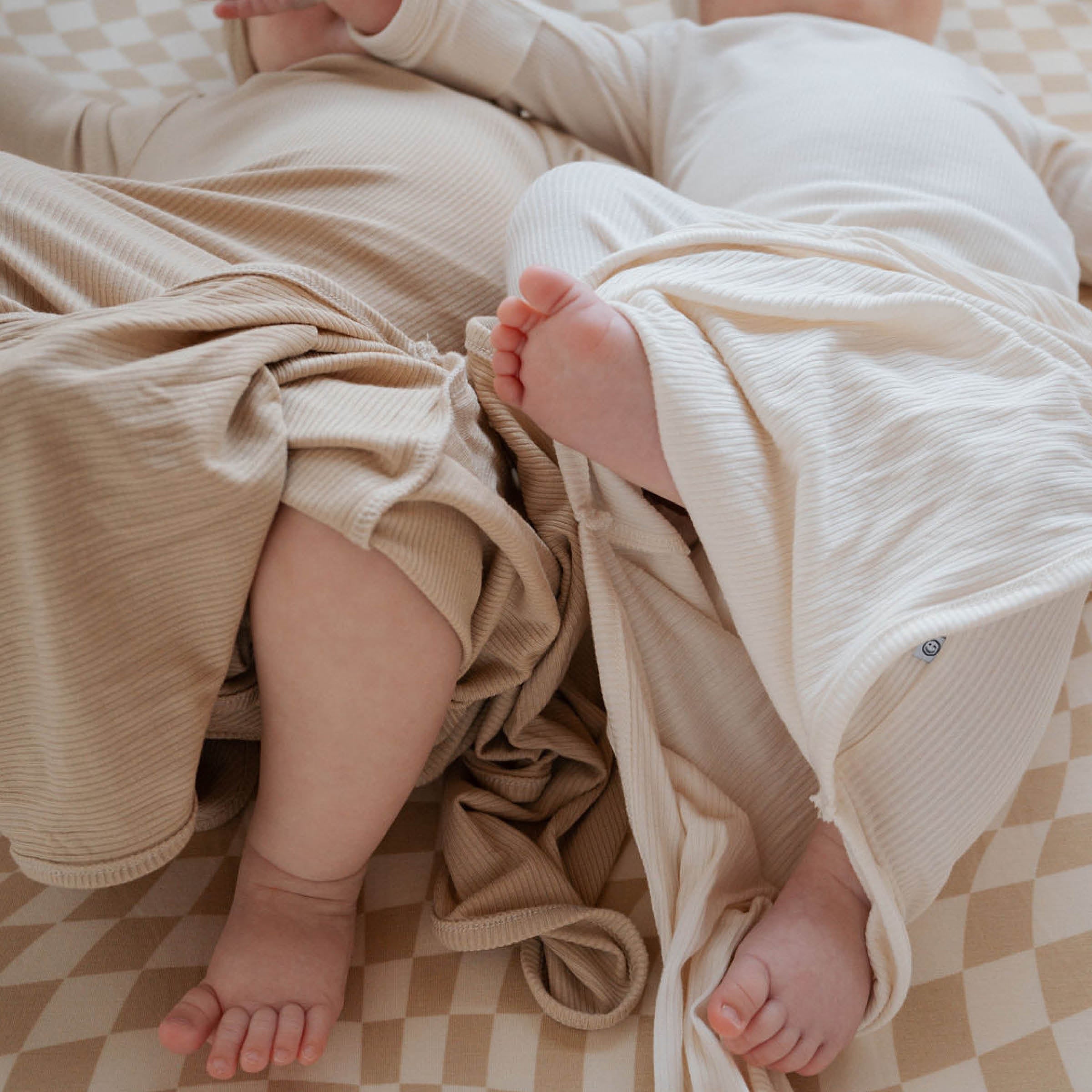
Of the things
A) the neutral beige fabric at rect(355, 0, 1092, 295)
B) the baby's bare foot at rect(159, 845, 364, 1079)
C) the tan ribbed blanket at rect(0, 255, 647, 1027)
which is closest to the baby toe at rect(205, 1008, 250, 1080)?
the baby's bare foot at rect(159, 845, 364, 1079)

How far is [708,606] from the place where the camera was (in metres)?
0.71

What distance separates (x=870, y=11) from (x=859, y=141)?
0.33 meters

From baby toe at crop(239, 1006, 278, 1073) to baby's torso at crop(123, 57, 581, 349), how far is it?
482mm

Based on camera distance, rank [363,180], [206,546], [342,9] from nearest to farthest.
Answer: [206,546] → [363,180] → [342,9]

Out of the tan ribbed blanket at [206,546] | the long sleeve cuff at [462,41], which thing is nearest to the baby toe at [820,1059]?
the tan ribbed blanket at [206,546]

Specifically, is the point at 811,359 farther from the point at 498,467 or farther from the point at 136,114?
the point at 136,114

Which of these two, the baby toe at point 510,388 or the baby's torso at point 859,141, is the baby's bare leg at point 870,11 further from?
the baby toe at point 510,388

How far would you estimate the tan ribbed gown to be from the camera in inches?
20.7

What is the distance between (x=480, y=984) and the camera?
64 centimetres

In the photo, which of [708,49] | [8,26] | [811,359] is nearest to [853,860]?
[811,359]

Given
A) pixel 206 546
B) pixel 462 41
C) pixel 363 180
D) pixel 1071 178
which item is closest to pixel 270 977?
pixel 206 546

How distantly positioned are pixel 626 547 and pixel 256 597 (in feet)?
0.82

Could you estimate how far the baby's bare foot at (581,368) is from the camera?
612 mm

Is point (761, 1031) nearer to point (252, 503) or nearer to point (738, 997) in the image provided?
point (738, 997)
